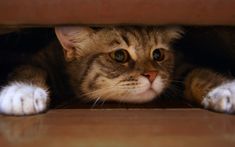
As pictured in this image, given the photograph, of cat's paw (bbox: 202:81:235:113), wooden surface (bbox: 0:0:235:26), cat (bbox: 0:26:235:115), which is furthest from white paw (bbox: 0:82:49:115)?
cat's paw (bbox: 202:81:235:113)

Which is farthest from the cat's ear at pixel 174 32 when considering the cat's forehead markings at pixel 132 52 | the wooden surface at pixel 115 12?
the wooden surface at pixel 115 12

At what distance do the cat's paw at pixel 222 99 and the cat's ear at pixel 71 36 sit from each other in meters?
0.42

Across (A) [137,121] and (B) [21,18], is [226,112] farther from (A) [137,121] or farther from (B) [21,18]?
(B) [21,18]

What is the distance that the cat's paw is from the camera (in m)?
1.03

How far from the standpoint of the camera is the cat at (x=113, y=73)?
1069mm

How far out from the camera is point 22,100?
1.03 meters

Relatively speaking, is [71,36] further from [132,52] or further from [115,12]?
[115,12]

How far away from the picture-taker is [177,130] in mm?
861

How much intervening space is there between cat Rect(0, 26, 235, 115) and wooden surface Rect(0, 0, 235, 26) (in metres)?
0.18

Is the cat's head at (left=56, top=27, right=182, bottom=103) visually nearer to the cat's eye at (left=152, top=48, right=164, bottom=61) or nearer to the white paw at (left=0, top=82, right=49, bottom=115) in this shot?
the cat's eye at (left=152, top=48, right=164, bottom=61)

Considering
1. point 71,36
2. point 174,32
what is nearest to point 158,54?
point 174,32

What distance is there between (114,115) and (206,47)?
59 cm

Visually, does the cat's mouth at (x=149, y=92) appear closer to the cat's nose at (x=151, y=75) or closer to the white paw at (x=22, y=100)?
the cat's nose at (x=151, y=75)

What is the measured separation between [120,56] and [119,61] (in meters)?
0.02
